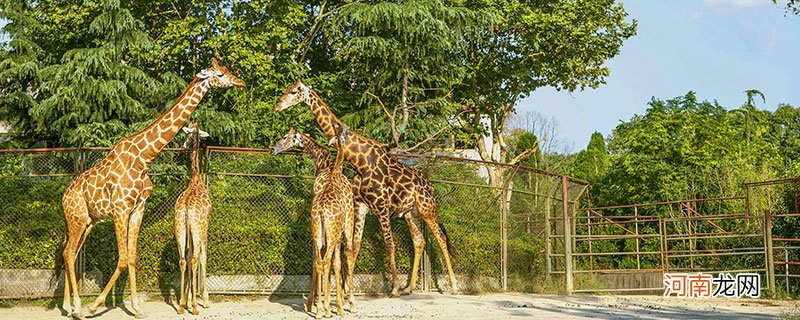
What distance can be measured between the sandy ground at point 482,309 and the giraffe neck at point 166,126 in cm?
221

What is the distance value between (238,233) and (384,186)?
7.82 feet

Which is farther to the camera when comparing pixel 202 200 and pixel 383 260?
pixel 383 260

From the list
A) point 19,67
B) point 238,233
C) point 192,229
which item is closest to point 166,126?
point 192,229

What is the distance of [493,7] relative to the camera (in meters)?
25.6

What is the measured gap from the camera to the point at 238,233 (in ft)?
46.9

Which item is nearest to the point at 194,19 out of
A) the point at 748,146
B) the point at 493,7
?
the point at 493,7

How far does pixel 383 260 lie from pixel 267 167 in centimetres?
250

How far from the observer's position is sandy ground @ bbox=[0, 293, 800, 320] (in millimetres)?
12016

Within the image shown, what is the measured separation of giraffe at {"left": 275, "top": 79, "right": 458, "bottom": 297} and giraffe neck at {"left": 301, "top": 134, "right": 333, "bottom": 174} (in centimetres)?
29

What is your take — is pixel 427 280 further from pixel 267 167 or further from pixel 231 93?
pixel 231 93

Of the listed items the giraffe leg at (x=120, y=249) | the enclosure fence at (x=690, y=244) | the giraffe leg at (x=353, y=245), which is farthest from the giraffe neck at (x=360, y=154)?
the enclosure fence at (x=690, y=244)

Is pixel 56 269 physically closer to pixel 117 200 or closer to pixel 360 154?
pixel 117 200

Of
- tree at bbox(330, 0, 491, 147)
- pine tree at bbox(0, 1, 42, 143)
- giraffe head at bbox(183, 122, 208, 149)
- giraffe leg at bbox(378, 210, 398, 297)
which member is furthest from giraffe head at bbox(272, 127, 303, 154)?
pine tree at bbox(0, 1, 42, 143)

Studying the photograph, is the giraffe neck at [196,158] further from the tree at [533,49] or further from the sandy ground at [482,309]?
the tree at [533,49]
